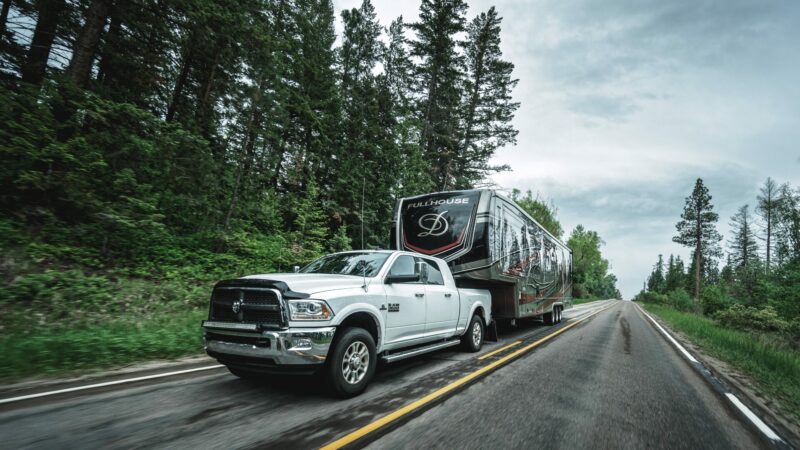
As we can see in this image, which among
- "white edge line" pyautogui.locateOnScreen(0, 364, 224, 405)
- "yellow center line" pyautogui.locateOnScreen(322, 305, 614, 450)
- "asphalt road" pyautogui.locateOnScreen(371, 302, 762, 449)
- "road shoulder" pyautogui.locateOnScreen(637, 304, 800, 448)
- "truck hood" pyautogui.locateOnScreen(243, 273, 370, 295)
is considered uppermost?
"truck hood" pyautogui.locateOnScreen(243, 273, 370, 295)

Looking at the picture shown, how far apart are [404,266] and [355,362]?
6.29 feet

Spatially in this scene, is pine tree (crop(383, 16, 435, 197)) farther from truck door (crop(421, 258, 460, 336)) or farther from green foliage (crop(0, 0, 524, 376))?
truck door (crop(421, 258, 460, 336))

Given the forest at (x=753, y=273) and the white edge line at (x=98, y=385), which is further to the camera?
the forest at (x=753, y=273)

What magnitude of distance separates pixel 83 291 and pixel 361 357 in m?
6.94

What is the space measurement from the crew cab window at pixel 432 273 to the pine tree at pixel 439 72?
17.0 metres

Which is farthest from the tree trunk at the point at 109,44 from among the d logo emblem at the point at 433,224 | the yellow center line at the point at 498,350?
the yellow center line at the point at 498,350

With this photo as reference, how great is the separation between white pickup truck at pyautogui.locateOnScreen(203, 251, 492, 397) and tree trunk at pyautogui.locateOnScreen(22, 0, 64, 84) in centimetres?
1091

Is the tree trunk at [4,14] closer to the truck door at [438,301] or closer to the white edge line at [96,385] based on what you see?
the white edge line at [96,385]

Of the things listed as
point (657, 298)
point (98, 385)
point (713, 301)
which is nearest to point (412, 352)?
point (98, 385)

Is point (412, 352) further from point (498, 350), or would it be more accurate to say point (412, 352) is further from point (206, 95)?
point (206, 95)

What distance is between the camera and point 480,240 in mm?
8258

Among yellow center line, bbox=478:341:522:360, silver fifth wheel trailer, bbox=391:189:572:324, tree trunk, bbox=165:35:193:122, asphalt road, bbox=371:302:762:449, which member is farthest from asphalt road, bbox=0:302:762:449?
tree trunk, bbox=165:35:193:122

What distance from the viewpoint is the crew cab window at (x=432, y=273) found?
6258 millimetres

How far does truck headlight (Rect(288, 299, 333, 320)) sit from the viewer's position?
12.5ft
